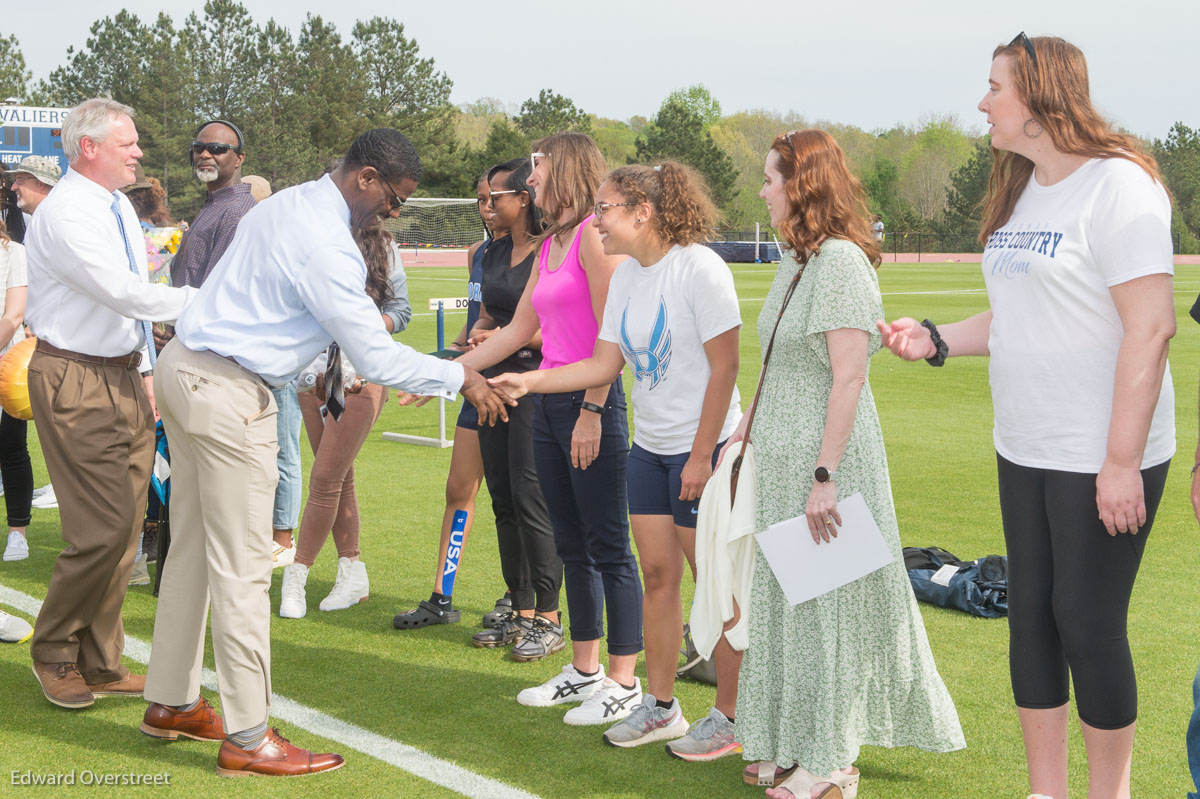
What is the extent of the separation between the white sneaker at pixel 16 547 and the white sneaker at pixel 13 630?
4.20ft

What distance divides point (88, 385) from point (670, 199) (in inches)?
89.9

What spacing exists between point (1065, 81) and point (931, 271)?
152 feet

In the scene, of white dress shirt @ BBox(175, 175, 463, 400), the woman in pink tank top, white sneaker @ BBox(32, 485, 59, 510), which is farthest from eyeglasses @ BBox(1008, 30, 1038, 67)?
white sneaker @ BBox(32, 485, 59, 510)

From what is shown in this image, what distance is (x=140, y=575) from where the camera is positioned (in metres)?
6.03

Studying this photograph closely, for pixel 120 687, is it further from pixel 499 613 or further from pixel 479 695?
pixel 499 613

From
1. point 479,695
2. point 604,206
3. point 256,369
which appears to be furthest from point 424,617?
point 604,206

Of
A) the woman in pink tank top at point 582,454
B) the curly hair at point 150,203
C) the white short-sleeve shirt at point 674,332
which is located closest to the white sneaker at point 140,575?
the woman in pink tank top at point 582,454

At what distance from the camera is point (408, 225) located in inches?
1906

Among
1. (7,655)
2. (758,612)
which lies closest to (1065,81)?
(758,612)

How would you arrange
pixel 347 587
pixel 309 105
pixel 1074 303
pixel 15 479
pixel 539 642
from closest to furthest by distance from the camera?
pixel 1074 303 → pixel 539 642 → pixel 347 587 → pixel 15 479 → pixel 309 105

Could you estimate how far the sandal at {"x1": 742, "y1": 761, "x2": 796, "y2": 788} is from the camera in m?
3.55

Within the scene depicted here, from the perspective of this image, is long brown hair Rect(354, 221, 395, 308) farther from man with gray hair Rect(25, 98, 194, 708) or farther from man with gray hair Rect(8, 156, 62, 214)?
man with gray hair Rect(8, 156, 62, 214)

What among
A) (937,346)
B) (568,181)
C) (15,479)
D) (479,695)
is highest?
(568,181)

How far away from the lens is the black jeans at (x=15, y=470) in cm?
629
